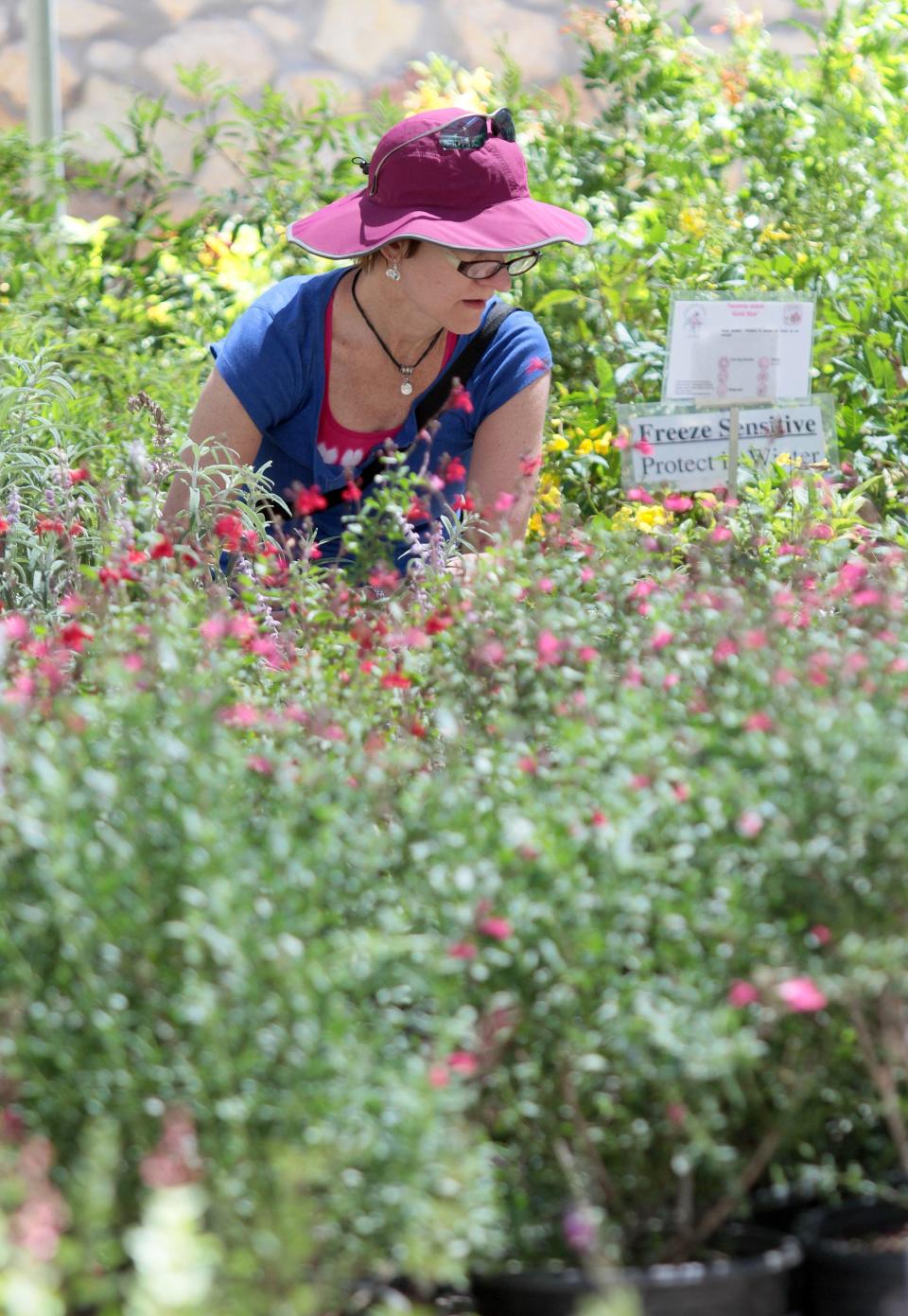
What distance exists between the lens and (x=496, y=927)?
103 centimetres

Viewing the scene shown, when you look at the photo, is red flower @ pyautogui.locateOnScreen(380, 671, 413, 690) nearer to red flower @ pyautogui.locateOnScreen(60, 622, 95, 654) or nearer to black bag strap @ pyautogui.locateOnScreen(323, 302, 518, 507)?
red flower @ pyautogui.locateOnScreen(60, 622, 95, 654)

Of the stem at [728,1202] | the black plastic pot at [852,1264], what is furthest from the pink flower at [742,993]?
the black plastic pot at [852,1264]

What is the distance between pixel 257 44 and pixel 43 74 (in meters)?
0.78

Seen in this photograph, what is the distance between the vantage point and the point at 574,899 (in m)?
1.06

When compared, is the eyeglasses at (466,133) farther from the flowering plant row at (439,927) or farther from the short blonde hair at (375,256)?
the flowering plant row at (439,927)

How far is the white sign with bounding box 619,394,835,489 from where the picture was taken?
8.64ft

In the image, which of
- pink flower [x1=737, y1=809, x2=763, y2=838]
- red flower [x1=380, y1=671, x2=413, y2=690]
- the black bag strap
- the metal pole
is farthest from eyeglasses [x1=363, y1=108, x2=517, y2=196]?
the metal pole

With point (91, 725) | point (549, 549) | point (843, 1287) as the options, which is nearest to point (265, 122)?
point (549, 549)

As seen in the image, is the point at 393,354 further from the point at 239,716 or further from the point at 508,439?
the point at 239,716

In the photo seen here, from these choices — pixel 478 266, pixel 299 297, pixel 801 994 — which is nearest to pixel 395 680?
pixel 801 994

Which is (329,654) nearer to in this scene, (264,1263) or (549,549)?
(549,549)

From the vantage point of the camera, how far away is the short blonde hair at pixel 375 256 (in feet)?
7.62

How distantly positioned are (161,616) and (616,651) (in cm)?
47

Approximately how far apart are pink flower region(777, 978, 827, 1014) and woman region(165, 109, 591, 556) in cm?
116
